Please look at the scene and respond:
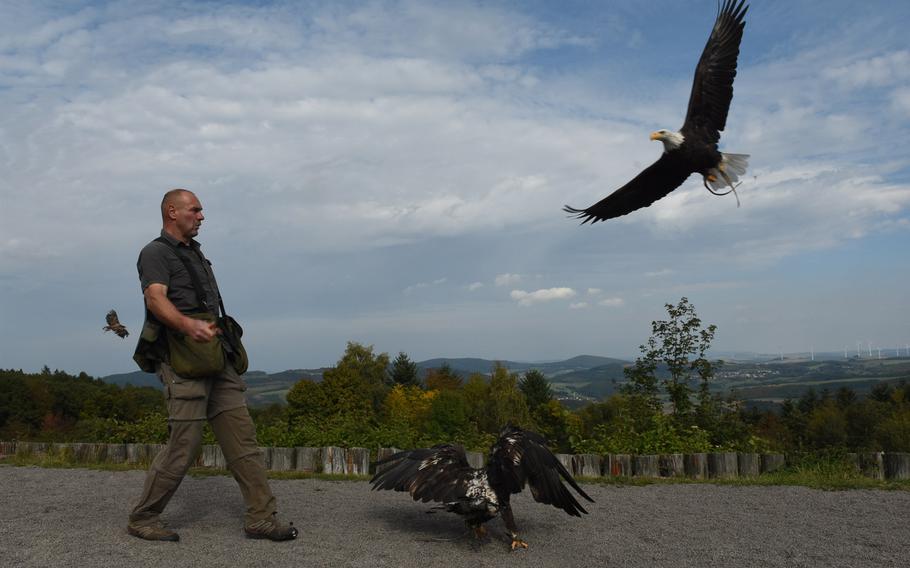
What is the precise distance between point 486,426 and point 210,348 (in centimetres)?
5055

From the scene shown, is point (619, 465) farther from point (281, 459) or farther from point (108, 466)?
point (108, 466)

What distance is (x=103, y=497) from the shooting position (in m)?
6.51

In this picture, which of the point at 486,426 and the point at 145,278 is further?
the point at 486,426

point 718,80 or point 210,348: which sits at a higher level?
point 718,80

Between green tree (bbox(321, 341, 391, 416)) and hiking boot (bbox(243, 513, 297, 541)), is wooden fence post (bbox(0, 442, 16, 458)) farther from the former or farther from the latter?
green tree (bbox(321, 341, 391, 416))

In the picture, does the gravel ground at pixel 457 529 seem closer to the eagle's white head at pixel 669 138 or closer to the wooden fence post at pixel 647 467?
the wooden fence post at pixel 647 467

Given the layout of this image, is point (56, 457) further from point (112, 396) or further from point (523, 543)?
point (112, 396)

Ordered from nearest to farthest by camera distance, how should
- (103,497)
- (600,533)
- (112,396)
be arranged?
(600,533), (103,497), (112,396)

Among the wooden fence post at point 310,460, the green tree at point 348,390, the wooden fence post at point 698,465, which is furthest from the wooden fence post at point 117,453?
the green tree at point 348,390

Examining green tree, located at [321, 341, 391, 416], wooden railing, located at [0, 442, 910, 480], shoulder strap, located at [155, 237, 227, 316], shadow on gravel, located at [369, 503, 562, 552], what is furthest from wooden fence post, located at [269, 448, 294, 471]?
green tree, located at [321, 341, 391, 416]

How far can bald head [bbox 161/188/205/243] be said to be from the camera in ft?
16.3

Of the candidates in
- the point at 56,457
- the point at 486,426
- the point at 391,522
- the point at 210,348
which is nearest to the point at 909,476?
the point at 391,522

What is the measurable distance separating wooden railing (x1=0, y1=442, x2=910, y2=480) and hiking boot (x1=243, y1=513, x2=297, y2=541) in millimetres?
2766

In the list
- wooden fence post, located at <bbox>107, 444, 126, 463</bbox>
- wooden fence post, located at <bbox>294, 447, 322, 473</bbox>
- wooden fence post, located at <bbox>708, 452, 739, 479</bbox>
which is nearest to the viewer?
wooden fence post, located at <bbox>708, 452, 739, 479</bbox>
